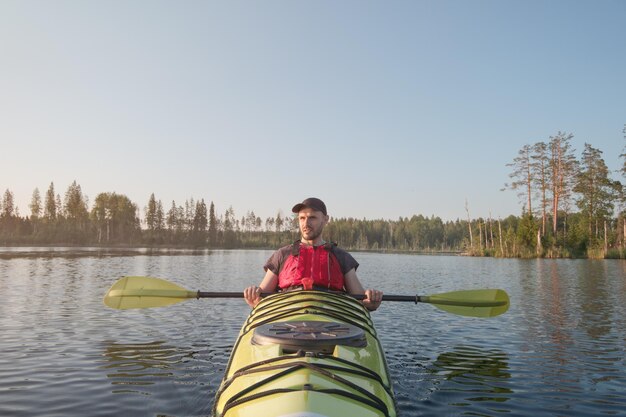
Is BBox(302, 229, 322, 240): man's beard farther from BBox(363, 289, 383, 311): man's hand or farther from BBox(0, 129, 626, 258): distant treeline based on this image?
BBox(0, 129, 626, 258): distant treeline

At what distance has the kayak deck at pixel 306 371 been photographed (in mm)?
3039

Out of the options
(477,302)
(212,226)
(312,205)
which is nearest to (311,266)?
(312,205)

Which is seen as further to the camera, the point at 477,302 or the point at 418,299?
the point at 477,302

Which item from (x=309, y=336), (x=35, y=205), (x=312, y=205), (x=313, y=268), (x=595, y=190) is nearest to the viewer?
(x=309, y=336)

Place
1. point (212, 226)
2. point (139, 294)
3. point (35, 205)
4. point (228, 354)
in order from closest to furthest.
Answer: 1. point (139, 294)
2. point (228, 354)
3. point (35, 205)
4. point (212, 226)

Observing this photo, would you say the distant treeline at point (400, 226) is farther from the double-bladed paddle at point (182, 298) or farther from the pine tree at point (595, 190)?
the double-bladed paddle at point (182, 298)

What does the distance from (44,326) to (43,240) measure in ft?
264

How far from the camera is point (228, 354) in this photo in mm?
7555

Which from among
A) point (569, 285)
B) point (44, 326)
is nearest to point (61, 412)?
point (44, 326)

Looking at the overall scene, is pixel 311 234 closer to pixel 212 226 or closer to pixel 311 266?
pixel 311 266

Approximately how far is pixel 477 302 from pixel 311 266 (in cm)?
283

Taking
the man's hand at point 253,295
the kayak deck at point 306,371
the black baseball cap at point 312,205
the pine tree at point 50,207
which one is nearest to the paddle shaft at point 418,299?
the man's hand at point 253,295

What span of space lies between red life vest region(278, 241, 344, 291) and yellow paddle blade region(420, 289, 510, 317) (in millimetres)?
1947

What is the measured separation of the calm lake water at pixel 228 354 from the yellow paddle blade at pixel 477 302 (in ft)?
2.61
